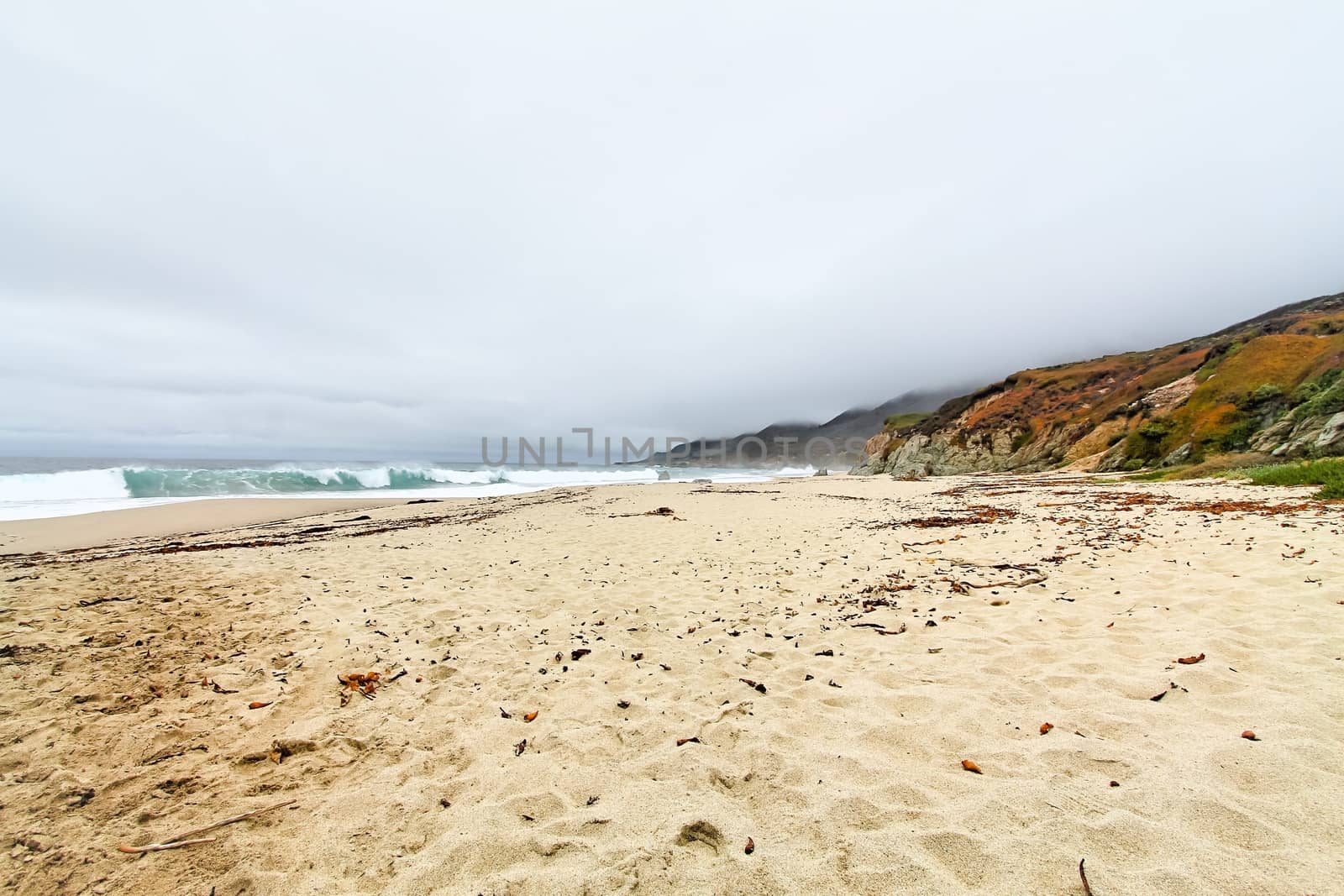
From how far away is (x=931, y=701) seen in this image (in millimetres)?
3594

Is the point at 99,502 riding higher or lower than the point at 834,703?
higher

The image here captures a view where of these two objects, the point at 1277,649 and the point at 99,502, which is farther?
the point at 99,502

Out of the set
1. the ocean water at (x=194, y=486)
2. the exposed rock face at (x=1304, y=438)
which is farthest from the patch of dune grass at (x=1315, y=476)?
the ocean water at (x=194, y=486)

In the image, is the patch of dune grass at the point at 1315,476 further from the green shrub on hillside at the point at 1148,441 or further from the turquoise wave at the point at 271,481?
the turquoise wave at the point at 271,481

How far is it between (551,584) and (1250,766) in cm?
675

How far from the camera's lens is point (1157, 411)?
2912 cm

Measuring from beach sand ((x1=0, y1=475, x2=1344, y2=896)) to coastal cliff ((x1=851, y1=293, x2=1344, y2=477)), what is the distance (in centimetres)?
1932

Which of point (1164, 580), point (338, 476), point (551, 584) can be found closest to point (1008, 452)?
point (1164, 580)

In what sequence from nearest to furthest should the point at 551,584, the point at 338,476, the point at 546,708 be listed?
1. the point at 546,708
2. the point at 551,584
3. the point at 338,476

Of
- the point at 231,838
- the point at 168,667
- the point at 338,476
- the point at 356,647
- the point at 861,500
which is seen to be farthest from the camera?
the point at 338,476

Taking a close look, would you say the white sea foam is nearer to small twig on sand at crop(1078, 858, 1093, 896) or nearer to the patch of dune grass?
small twig on sand at crop(1078, 858, 1093, 896)

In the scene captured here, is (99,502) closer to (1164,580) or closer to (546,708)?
(546,708)

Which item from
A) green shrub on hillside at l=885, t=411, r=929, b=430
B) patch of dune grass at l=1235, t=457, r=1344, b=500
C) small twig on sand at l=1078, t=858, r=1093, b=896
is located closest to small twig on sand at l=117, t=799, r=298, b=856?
small twig on sand at l=1078, t=858, r=1093, b=896

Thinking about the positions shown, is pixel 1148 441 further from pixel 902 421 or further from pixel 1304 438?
pixel 902 421
